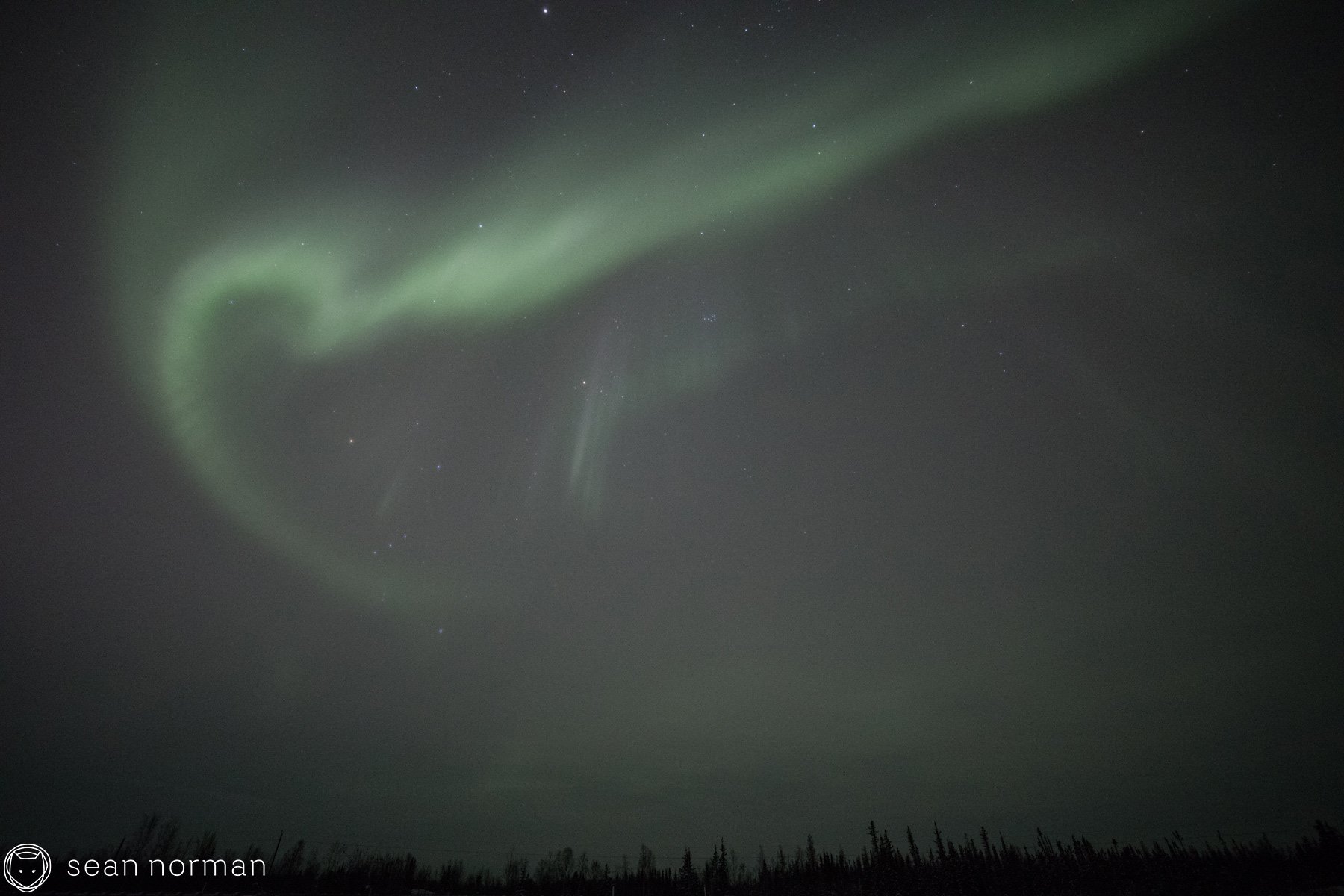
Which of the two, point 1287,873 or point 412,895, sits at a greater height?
point 1287,873

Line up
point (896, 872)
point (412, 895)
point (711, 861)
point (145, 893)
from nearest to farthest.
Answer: point (145, 893) → point (412, 895) → point (896, 872) → point (711, 861)

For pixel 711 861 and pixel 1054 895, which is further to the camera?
pixel 711 861

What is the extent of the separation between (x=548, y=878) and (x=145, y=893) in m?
134

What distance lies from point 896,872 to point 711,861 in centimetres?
6713

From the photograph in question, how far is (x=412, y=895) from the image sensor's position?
132 metres

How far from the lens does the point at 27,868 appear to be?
302 ft

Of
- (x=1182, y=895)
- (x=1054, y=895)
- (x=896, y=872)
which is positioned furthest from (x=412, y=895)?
(x=1182, y=895)

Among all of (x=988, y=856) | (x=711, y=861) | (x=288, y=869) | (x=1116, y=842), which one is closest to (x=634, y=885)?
(x=711, y=861)

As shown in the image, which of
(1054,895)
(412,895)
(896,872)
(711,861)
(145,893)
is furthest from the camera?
(711,861)

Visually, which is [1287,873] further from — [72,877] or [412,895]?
[72,877]

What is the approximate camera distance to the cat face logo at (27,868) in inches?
2160

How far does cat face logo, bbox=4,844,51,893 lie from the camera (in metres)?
54.9

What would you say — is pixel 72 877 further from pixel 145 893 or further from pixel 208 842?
pixel 208 842

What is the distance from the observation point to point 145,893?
95.9m
